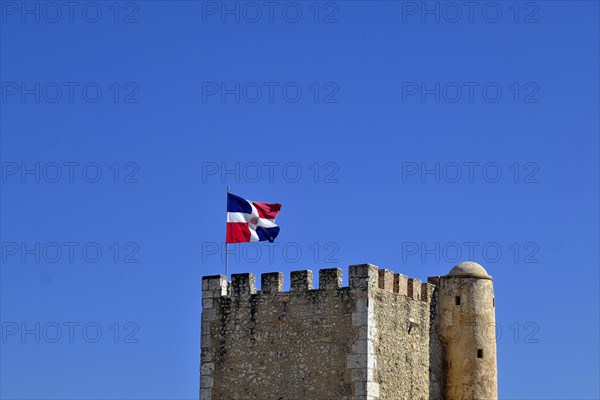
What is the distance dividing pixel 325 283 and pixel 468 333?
4852 mm

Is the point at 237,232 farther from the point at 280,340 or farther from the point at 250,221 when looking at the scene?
the point at 280,340

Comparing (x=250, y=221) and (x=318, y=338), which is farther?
(x=250, y=221)

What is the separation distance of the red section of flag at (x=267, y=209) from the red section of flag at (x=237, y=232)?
1.87 feet

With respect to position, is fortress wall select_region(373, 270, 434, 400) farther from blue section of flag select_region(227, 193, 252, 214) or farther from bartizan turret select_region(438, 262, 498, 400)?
blue section of flag select_region(227, 193, 252, 214)

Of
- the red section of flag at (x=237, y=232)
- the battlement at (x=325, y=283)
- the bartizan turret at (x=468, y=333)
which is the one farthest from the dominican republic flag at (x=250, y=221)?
the bartizan turret at (x=468, y=333)

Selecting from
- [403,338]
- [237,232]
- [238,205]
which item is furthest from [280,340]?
[238,205]

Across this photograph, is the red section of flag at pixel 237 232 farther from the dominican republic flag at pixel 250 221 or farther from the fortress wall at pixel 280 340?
the fortress wall at pixel 280 340

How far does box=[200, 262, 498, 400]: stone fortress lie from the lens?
36156 millimetres

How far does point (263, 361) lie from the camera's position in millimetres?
37250

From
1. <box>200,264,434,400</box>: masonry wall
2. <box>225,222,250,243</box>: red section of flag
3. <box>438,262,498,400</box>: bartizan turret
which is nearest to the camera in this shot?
<box>200,264,434,400</box>: masonry wall

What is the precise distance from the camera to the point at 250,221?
128 ft

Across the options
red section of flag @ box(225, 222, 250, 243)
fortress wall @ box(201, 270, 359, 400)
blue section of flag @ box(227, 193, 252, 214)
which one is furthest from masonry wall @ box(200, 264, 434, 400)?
blue section of flag @ box(227, 193, 252, 214)

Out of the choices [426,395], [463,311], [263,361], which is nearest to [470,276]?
[463,311]

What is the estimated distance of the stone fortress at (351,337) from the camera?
36156 millimetres
